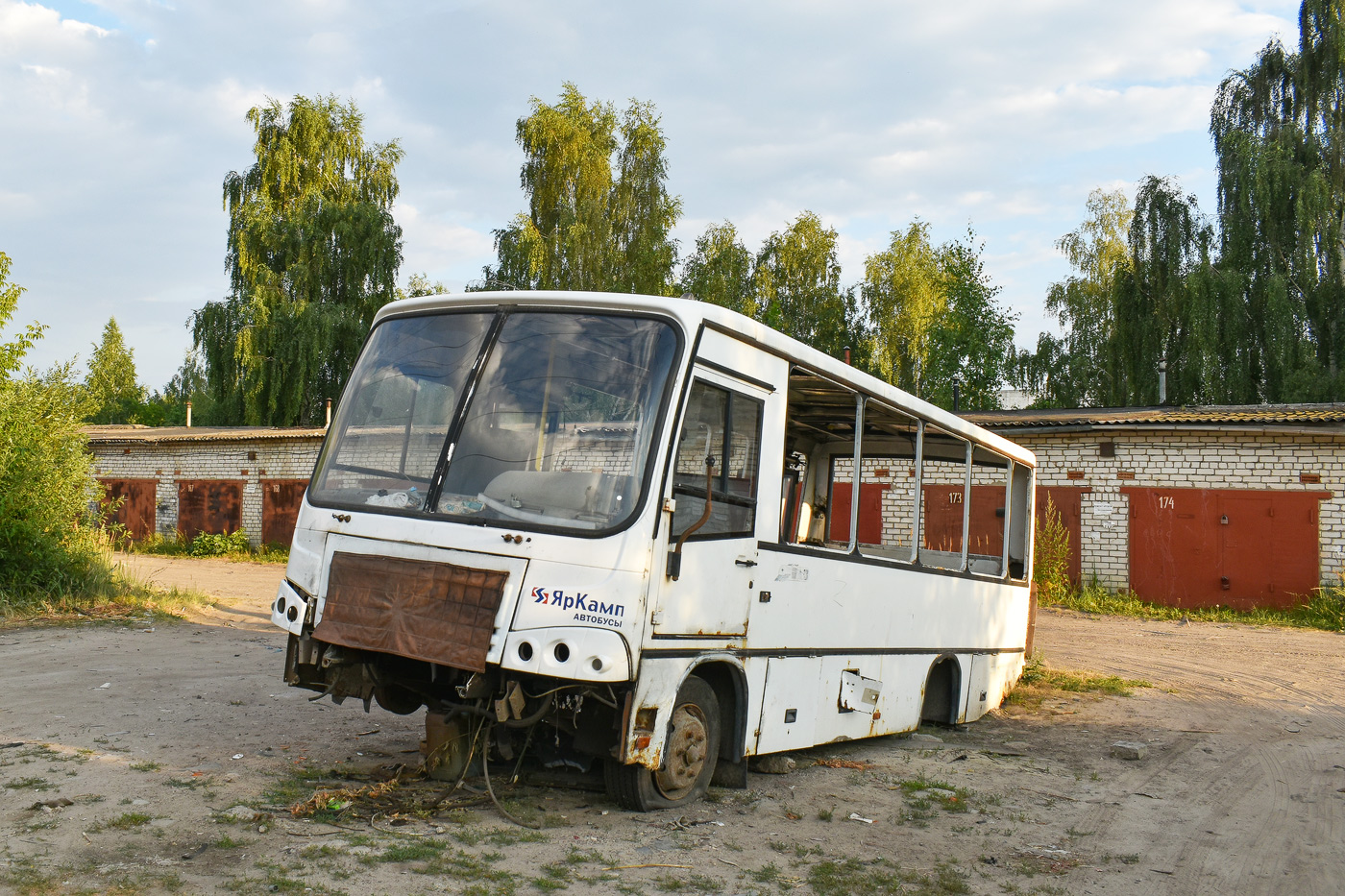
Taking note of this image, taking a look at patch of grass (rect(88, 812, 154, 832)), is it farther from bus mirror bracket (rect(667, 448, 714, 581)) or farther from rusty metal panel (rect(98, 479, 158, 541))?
rusty metal panel (rect(98, 479, 158, 541))

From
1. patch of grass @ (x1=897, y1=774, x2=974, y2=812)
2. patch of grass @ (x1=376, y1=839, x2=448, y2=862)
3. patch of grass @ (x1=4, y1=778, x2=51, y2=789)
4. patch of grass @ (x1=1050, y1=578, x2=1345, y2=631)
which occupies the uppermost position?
patch of grass @ (x1=1050, y1=578, x2=1345, y2=631)

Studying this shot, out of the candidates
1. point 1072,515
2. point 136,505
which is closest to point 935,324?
point 1072,515

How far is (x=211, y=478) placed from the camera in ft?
98.1

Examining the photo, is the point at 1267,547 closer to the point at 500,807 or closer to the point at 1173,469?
the point at 1173,469

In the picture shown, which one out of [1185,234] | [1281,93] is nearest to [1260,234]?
[1185,234]

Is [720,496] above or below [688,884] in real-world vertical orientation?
above

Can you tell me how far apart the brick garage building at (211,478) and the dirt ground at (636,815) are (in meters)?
19.1

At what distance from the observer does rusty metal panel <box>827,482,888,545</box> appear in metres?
7.44

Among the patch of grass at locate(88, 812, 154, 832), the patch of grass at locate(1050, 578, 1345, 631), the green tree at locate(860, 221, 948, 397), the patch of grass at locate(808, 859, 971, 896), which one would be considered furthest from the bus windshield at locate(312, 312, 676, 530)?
the green tree at locate(860, 221, 948, 397)

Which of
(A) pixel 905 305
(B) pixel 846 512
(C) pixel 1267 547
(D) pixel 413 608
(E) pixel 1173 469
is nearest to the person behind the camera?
(D) pixel 413 608

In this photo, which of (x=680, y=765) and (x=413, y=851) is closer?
(x=413, y=851)

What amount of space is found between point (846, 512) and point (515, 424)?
11.4 feet

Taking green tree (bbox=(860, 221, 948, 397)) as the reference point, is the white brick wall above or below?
below

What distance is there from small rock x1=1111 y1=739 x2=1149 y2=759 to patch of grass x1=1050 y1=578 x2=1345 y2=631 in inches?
401
